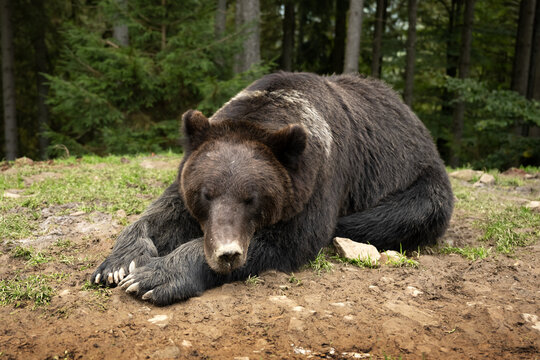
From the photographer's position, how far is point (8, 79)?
15.3m

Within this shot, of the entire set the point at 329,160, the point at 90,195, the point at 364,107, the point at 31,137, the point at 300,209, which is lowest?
the point at 31,137

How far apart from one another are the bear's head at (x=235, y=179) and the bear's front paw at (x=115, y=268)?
0.57 metres

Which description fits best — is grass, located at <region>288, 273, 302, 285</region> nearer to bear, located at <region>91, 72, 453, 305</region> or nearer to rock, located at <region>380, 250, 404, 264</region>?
bear, located at <region>91, 72, 453, 305</region>

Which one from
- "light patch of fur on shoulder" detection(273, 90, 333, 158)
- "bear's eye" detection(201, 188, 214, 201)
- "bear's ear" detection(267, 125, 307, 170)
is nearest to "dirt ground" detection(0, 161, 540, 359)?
"bear's eye" detection(201, 188, 214, 201)

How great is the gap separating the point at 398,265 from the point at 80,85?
10.3 metres

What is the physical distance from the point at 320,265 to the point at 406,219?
4.38 feet

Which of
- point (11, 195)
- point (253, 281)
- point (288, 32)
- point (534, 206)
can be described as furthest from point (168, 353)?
point (288, 32)

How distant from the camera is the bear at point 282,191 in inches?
130

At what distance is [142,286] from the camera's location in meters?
3.13

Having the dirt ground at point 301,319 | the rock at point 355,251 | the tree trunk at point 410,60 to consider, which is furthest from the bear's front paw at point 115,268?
the tree trunk at point 410,60

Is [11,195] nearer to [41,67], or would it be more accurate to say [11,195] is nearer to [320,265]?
[320,265]

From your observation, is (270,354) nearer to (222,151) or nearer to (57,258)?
(222,151)

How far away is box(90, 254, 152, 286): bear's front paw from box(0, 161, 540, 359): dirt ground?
0.38 feet

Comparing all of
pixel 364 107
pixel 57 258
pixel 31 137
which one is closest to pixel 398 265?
pixel 364 107
